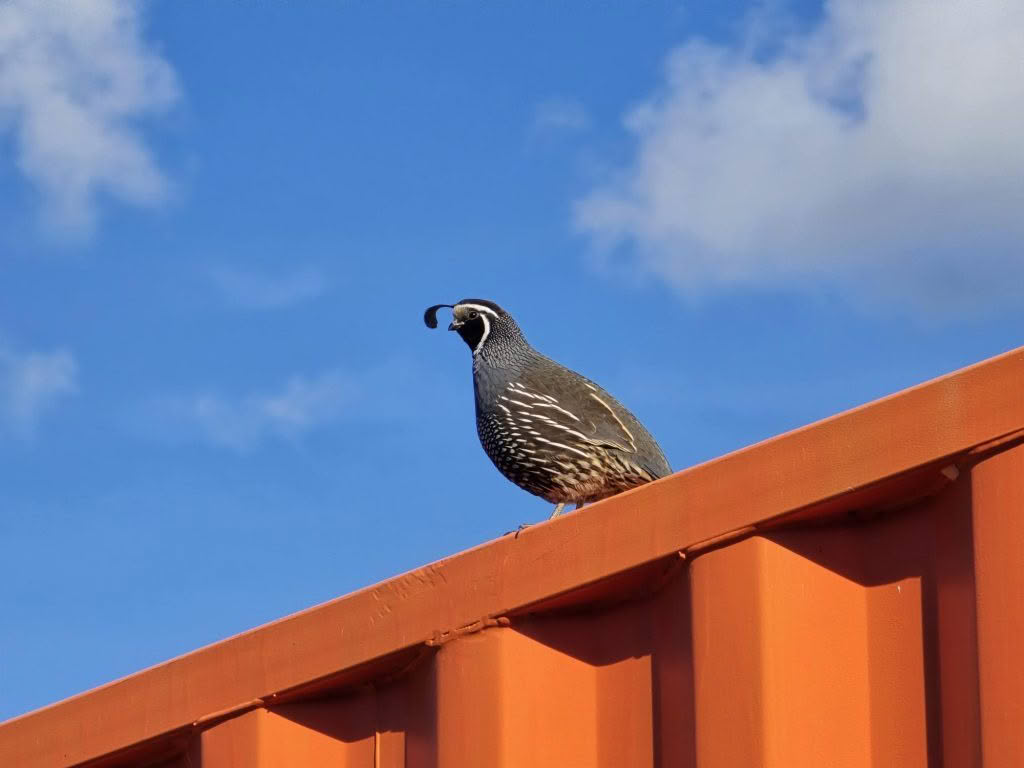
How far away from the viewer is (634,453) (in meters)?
7.84

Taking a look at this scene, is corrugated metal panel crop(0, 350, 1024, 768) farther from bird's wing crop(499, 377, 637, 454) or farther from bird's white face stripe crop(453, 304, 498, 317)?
bird's white face stripe crop(453, 304, 498, 317)

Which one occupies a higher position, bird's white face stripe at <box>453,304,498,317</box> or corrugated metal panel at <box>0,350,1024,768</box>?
bird's white face stripe at <box>453,304,498,317</box>

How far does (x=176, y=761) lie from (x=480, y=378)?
10.7 feet

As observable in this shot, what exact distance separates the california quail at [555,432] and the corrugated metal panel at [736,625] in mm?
2772

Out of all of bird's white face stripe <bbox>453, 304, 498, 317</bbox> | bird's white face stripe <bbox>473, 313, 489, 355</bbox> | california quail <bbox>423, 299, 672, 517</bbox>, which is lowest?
california quail <bbox>423, 299, 672, 517</bbox>

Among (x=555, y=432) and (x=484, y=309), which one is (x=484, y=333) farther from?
(x=555, y=432)

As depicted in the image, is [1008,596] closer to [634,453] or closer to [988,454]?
[988,454]

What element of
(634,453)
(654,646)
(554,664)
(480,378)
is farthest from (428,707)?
(480,378)

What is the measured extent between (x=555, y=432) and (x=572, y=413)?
17 cm

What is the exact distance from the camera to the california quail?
Answer: 7883 mm

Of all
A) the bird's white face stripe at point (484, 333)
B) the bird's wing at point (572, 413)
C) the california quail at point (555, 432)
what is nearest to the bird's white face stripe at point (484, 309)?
the bird's white face stripe at point (484, 333)

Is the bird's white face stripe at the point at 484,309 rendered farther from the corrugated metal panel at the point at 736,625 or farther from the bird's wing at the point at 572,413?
the corrugated metal panel at the point at 736,625

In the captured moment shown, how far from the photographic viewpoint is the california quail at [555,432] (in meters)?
7.88

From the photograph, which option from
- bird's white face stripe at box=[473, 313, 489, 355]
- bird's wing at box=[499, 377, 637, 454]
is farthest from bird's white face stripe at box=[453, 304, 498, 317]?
bird's wing at box=[499, 377, 637, 454]
